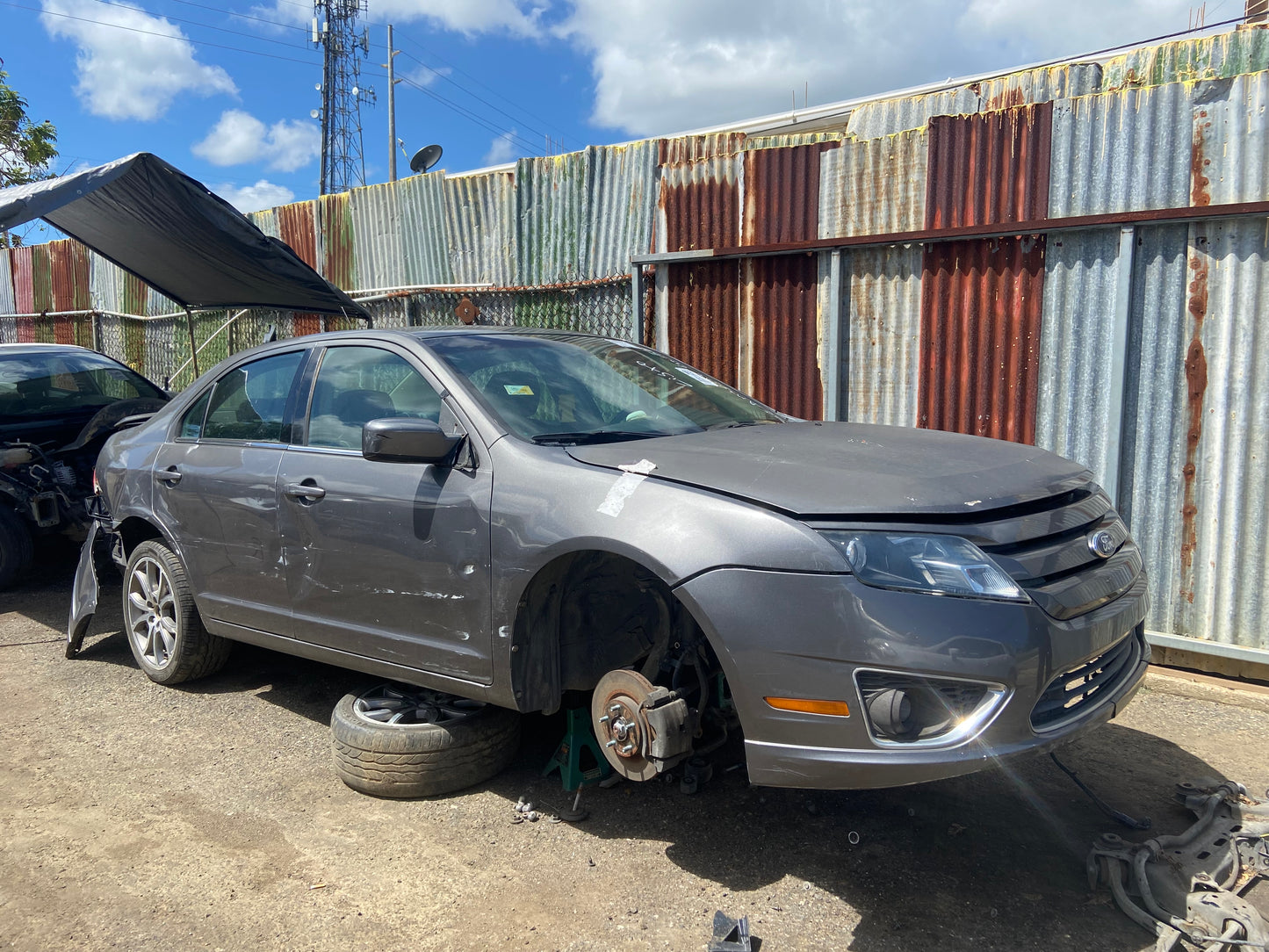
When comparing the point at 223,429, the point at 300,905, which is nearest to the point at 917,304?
the point at 223,429

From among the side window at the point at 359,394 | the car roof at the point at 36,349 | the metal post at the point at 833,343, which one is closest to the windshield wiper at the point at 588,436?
the side window at the point at 359,394

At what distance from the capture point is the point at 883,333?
5.71m

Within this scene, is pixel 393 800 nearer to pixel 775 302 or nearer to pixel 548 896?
pixel 548 896

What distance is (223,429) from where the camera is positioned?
4465mm

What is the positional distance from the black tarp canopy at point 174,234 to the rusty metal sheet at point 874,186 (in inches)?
166

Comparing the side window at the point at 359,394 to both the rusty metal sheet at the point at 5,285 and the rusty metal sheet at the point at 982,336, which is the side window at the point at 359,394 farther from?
the rusty metal sheet at the point at 5,285

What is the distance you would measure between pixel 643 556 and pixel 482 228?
6.27 meters

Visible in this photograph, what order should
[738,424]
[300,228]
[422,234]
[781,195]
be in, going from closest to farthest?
[738,424]
[781,195]
[422,234]
[300,228]

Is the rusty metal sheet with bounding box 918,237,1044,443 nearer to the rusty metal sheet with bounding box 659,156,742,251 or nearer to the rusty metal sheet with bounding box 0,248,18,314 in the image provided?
the rusty metal sheet with bounding box 659,156,742,251

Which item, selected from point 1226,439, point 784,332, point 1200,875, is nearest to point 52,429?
point 784,332

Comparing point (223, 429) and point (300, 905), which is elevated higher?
point (223, 429)

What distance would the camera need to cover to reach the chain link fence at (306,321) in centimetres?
736

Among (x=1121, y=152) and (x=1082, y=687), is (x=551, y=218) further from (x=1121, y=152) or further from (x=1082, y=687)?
(x=1082, y=687)

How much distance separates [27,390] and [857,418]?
6319mm
